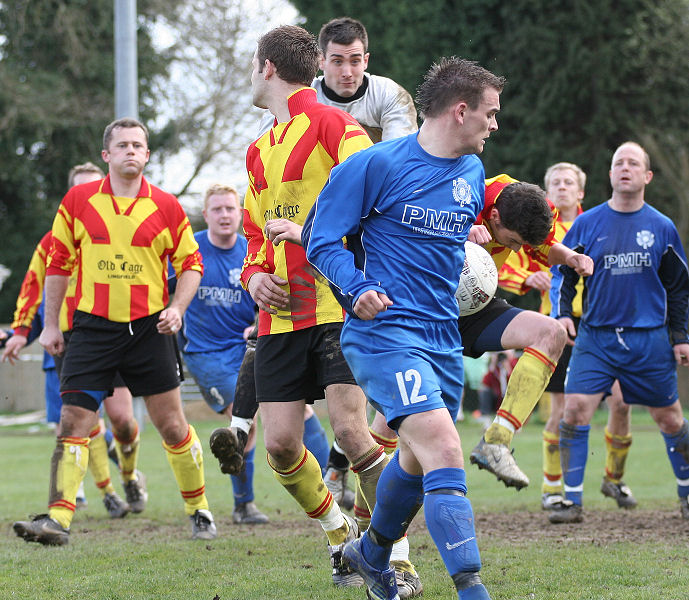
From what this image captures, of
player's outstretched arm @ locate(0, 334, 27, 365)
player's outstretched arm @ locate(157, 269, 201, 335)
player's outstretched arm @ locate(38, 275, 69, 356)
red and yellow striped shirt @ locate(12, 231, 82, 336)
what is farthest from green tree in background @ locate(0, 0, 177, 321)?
player's outstretched arm @ locate(157, 269, 201, 335)

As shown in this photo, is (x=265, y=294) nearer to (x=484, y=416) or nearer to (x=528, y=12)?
(x=484, y=416)

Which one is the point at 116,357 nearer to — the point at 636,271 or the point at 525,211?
the point at 525,211

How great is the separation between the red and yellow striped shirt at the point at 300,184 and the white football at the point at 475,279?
65 cm

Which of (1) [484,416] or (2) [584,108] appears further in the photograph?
(2) [584,108]

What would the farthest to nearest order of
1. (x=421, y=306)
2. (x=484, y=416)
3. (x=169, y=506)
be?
A: (x=484, y=416) < (x=169, y=506) < (x=421, y=306)

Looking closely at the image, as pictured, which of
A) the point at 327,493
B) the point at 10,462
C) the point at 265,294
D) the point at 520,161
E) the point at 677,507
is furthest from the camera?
the point at 520,161

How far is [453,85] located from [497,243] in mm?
1307

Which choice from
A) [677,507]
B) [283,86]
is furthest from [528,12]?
[283,86]

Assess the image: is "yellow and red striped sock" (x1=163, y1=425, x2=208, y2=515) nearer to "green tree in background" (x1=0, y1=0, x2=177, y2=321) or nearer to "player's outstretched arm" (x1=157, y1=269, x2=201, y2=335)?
"player's outstretched arm" (x1=157, y1=269, x2=201, y2=335)

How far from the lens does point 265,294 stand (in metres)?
4.77

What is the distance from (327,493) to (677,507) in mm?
4053

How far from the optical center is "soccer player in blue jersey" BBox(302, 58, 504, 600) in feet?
12.8

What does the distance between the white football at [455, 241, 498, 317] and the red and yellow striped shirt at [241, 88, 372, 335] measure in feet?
2.12

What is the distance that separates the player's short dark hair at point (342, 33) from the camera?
5855mm
